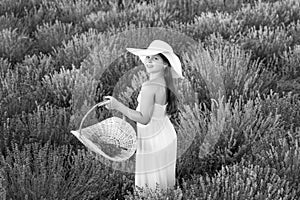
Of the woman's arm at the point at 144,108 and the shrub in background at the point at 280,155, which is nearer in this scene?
the woman's arm at the point at 144,108

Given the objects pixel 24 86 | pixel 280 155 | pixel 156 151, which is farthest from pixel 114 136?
pixel 24 86

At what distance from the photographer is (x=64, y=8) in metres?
6.20

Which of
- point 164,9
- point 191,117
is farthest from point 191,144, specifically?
point 164,9

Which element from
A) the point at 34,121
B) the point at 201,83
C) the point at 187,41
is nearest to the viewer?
the point at 34,121

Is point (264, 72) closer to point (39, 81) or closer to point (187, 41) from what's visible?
point (187, 41)

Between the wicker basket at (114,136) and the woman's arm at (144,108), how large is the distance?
13cm

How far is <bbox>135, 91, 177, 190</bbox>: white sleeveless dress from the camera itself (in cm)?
257

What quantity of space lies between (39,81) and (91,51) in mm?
608

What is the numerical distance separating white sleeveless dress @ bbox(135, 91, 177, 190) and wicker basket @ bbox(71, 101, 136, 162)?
0.24 feet

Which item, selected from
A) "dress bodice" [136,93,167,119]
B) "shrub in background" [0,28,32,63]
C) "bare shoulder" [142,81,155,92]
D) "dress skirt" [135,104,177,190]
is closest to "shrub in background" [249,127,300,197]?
"dress skirt" [135,104,177,190]

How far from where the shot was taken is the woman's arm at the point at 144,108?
8.09ft

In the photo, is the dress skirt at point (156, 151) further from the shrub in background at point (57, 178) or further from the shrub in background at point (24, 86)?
the shrub in background at point (24, 86)

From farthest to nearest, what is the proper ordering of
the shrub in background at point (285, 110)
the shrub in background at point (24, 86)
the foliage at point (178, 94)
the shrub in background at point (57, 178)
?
the shrub in background at point (24, 86), the shrub in background at point (285, 110), the foliage at point (178, 94), the shrub in background at point (57, 178)

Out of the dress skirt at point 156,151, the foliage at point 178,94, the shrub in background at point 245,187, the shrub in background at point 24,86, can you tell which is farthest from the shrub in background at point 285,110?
the shrub in background at point 24,86
